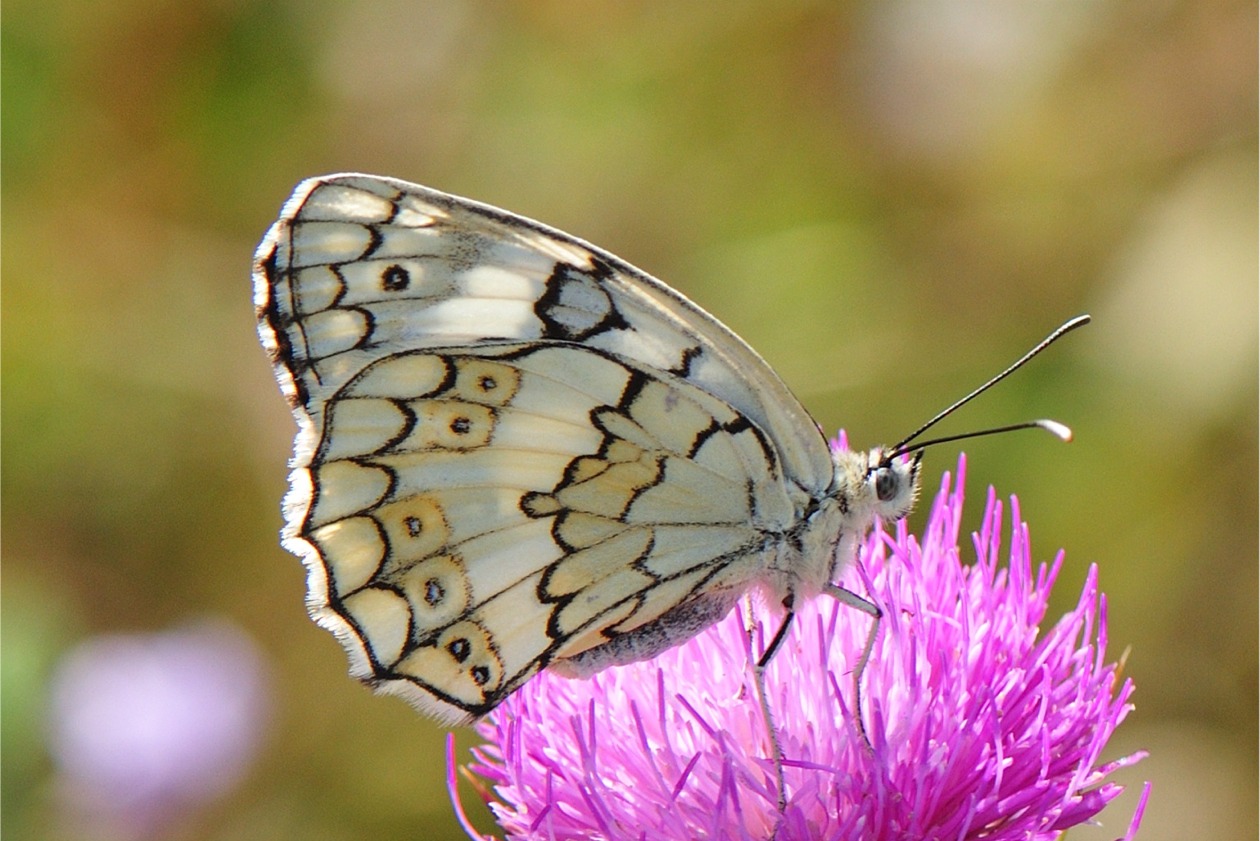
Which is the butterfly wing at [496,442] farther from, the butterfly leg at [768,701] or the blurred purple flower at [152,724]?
the blurred purple flower at [152,724]

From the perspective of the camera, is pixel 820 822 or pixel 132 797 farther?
pixel 132 797

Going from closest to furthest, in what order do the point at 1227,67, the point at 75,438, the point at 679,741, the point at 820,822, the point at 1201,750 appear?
the point at 820,822, the point at 679,741, the point at 1201,750, the point at 1227,67, the point at 75,438

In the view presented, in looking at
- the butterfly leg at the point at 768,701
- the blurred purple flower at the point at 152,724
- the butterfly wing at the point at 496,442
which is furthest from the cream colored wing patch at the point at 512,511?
the blurred purple flower at the point at 152,724

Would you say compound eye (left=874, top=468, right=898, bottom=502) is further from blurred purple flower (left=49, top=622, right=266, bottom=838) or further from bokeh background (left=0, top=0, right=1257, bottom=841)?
blurred purple flower (left=49, top=622, right=266, bottom=838)

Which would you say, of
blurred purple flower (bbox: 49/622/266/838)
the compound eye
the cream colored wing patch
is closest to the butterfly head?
the compound eye

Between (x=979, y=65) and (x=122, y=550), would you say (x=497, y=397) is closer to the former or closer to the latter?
(x=122, y=550)

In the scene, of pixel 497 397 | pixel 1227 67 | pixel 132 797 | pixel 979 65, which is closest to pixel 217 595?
pixel 132 797
